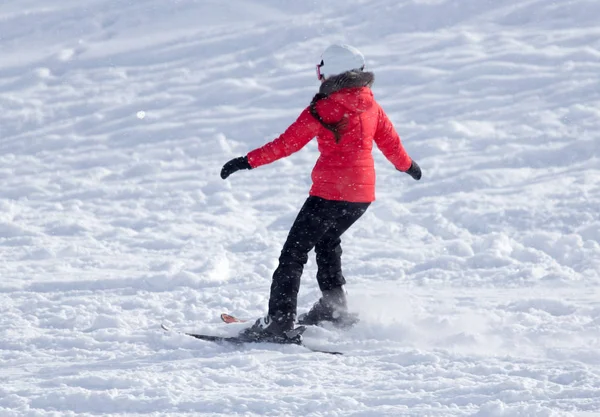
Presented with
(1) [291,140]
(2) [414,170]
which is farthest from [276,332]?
(2) [414,170]

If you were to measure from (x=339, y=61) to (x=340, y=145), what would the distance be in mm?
453

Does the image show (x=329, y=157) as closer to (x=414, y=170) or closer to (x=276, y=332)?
(x=414, y=170)

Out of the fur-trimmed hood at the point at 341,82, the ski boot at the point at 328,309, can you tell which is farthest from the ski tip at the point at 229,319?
the fur-trimmed hood at the point at 341,82

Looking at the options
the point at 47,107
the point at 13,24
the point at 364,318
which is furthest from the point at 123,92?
the point at 364,318

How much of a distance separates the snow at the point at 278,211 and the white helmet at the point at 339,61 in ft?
4.82

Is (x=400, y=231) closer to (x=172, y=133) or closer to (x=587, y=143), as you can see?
(x=587, y=143)

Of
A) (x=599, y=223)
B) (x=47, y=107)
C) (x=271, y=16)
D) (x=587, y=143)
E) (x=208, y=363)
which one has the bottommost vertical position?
(x=208, y=363)

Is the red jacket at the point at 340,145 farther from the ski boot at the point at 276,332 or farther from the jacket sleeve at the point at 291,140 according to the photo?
the ski boot at the point at 276,332

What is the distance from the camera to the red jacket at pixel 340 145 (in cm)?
445

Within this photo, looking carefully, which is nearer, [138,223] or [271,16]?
[138,223]

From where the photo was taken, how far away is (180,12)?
1320 centimetres

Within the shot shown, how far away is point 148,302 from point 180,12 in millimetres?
8635

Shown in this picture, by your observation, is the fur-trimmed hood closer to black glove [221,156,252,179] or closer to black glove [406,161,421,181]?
→ black glove [221,156,252,179]

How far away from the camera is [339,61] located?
4.46 meters
